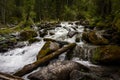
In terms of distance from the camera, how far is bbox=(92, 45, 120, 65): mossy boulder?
1121 centimetres

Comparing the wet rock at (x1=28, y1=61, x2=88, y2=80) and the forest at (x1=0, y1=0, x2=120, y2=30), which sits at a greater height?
the forest at (x1=0, y1=0, x2=120, y2=30)

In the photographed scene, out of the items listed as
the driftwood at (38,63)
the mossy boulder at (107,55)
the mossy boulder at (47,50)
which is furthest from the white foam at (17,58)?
the mossy boulder at (107,55)

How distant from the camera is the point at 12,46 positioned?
16547 mm

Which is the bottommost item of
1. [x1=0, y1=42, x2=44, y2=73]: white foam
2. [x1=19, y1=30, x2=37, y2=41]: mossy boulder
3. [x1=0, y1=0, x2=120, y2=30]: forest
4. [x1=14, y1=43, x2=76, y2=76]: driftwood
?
[x1=0, y1=42, x2=44, y2=73]: white foam

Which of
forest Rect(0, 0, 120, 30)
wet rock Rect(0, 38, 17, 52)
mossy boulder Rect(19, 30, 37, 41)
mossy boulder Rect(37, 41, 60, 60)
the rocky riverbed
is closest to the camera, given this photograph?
the rocky riverbed

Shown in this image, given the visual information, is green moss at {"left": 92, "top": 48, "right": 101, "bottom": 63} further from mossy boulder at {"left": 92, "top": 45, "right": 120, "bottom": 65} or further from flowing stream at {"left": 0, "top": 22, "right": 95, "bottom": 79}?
flowing stream at {"left": 0, "top": 22, "right": 95, "bottom": 79}

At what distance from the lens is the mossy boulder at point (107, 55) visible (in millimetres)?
11211

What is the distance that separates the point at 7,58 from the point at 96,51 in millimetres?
6559

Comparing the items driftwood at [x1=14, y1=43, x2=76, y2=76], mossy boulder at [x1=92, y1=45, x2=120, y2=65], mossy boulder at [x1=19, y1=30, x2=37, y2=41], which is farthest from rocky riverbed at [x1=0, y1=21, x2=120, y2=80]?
mossy boulder at [x1=19, y1=30, x2=37, y2=41]

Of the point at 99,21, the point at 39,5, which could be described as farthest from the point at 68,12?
the point at 99,21

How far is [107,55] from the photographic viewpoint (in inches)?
448

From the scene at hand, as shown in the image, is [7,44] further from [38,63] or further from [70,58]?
[38,63]

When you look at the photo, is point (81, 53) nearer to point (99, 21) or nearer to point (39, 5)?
point (99, 21)

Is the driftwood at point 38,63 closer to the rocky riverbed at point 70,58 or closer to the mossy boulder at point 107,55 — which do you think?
the rocky riverbed at point 70,58
